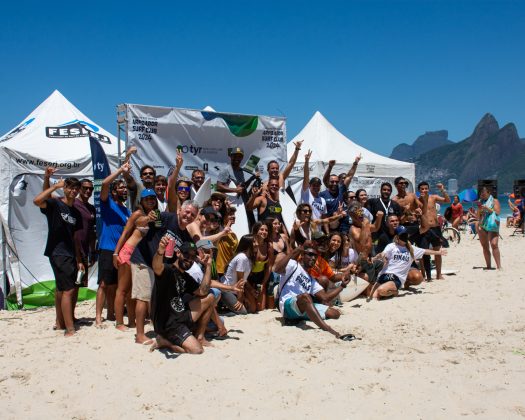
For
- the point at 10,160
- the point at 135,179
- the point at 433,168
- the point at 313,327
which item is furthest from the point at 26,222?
the point at 433,168

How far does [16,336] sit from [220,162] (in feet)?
11.3

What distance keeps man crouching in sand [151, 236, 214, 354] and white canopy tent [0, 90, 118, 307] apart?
299 cm

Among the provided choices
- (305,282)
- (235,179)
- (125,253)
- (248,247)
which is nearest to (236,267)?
(248,247)

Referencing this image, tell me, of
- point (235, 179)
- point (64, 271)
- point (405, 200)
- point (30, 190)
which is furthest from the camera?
point (405, 200)

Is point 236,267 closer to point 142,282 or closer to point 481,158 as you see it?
point 142,282

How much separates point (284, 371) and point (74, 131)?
5.42 metres

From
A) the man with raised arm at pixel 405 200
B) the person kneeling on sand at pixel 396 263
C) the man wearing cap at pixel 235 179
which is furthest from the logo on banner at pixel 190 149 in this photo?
the man with raised arm at pixel 405 200

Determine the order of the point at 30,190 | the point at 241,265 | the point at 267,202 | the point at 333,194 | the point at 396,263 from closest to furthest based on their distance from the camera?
1. the point at 241,265
2. the point at 267,202
3. the point at 30,190
4. the point at 396,263
5. the point at 333,194

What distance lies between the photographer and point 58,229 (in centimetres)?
493

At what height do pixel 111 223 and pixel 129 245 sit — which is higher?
pixel 111 223

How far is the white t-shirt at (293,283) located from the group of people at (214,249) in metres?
0.01

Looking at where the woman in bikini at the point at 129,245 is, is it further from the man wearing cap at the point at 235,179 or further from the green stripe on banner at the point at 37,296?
the man wearing cap at the point at 235,179

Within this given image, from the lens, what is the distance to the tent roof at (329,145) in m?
11.7

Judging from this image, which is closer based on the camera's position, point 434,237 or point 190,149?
point 190,149
